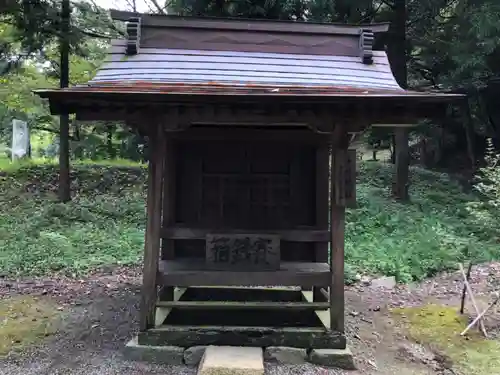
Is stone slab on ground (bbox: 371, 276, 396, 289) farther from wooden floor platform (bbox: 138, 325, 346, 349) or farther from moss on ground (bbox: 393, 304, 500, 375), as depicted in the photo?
wooden floor platform (bbox: 138, 325, 346, 349)

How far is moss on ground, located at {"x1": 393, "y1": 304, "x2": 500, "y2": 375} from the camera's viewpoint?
466cm

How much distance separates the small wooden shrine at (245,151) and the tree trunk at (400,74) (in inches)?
240

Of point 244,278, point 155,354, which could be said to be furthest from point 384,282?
point 155,354

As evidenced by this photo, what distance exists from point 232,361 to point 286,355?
67 cm

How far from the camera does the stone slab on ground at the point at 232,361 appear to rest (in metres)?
3.99

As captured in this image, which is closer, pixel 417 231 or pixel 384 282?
pixel 384 282

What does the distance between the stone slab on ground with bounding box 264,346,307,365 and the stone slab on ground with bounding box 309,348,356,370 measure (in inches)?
3.6

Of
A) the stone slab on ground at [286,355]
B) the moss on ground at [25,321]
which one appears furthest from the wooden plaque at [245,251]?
the moss on ground at [25,321]

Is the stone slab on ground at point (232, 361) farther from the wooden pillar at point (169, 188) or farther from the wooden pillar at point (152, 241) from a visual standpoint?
the wooden pillar at point (169, 188)

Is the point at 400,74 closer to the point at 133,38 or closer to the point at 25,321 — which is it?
the point at 133,38

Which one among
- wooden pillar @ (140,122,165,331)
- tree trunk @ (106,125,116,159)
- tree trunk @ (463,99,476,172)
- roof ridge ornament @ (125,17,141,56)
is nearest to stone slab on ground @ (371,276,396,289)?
wooden pillar @ (140,122,165,331)

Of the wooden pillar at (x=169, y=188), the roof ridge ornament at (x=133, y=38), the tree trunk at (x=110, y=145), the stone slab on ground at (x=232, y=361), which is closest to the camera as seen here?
the stone slab on ground at (x=232, y=361)

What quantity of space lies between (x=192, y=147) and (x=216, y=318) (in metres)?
2.12

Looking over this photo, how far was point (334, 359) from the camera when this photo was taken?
4.52 m
